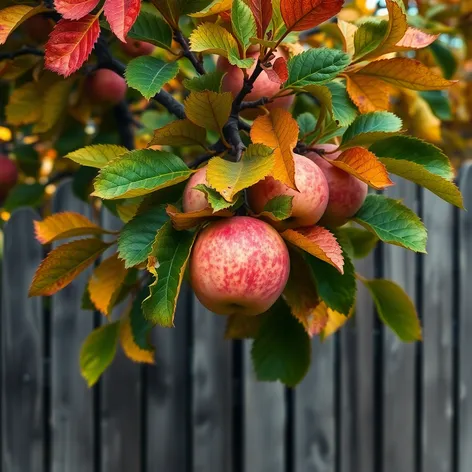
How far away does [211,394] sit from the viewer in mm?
1834

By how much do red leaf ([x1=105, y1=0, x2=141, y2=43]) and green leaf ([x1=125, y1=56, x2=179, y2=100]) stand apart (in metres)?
0.08

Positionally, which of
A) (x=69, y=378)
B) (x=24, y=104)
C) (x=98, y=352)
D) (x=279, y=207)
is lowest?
(x=69, y=378)

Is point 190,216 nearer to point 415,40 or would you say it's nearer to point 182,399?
point 415,40

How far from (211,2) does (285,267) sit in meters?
0.38

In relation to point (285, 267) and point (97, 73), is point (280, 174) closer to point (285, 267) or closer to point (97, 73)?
point (285, 267)

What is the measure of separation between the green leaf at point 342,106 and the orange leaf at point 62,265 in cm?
38

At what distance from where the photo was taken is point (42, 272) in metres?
0.82

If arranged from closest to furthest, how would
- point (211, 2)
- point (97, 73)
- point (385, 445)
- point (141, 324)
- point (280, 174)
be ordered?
point (280, 174) → point (211, 2) → point (141, 324) → point (97, 73) → point (385, 445)

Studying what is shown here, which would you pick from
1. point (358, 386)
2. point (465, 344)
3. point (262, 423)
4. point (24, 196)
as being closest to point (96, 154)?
point (24, 196)

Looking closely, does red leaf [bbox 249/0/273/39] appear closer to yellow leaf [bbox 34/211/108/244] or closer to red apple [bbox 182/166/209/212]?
red apple [bbox 182/166/209/212]

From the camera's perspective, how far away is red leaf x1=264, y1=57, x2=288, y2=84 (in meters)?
0.71

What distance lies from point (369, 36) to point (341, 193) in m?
0.21

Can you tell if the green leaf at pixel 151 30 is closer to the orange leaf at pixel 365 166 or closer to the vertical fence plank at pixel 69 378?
the orange leaf at pixel 365 166

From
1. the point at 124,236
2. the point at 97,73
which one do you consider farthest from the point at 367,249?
the point at 97,73
